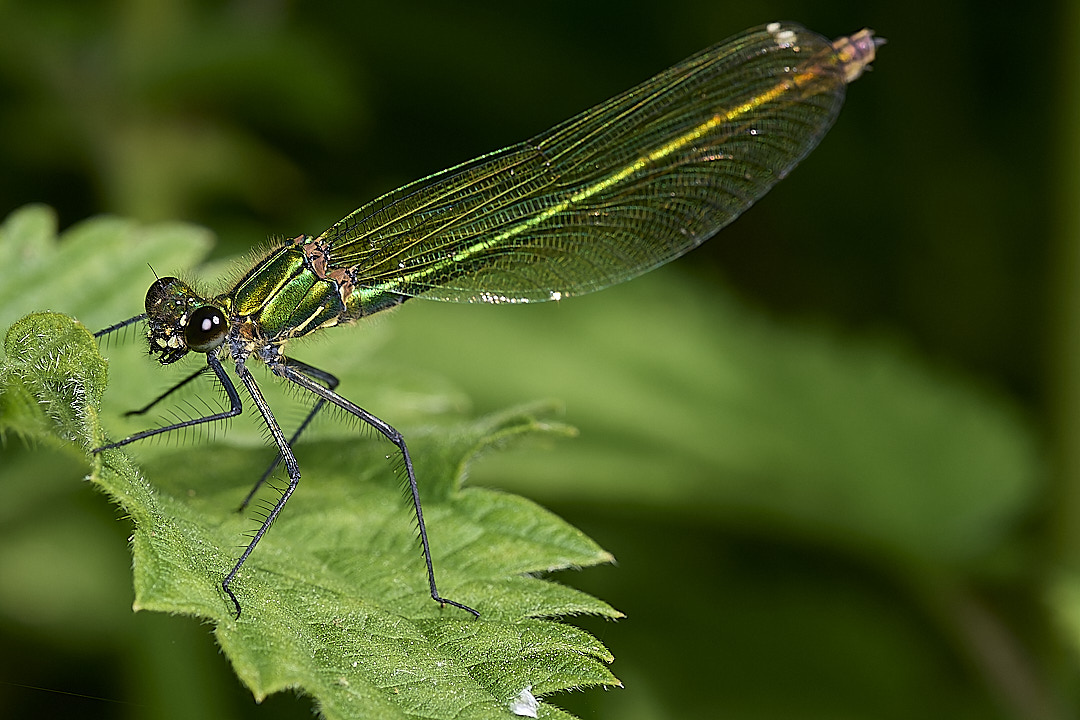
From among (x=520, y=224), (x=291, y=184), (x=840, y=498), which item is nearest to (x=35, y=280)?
(x=520, y=224)

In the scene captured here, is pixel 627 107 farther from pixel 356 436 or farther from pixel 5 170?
pixel 5 170

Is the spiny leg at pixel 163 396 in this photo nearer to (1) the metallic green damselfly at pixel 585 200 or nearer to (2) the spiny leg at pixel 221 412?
(2) the spiny leg at pixel 221 412

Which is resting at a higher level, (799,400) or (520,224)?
(520,224)

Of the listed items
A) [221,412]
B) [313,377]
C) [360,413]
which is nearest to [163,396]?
[221,412]

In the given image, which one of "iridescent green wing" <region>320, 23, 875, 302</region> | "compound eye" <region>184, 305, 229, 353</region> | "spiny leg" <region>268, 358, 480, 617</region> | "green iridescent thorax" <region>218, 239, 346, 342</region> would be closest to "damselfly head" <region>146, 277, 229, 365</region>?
"compound eye" <region>184, 305, 229, 353</region>

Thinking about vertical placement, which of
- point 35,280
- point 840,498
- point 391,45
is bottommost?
point 840,498

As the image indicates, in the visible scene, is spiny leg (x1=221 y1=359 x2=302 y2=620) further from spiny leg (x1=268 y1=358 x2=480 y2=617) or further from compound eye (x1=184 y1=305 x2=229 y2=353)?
compound eye (x1=184 y1=305 x2=229 y2=353)

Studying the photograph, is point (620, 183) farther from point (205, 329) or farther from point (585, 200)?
point (205, 329)

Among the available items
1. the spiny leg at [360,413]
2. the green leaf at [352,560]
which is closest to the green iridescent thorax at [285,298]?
the spiny leg at [360,413]
